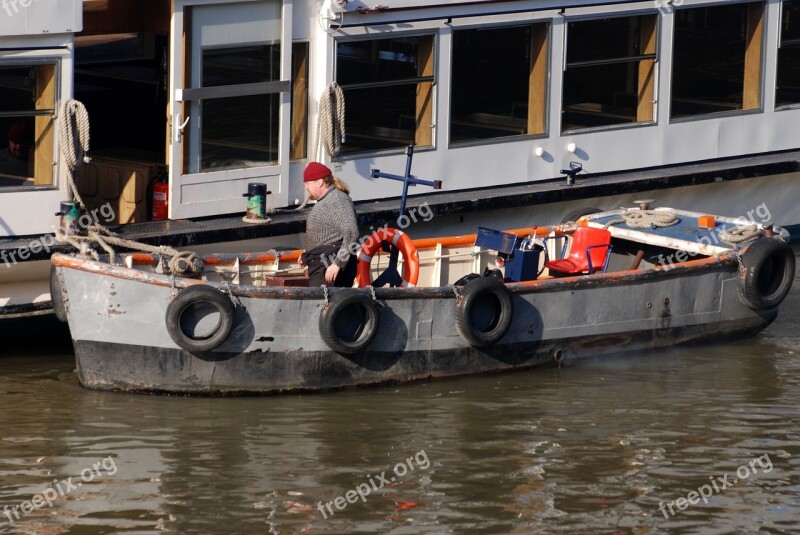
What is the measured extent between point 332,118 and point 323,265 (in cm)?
150

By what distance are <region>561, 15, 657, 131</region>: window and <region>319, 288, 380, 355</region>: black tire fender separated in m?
3.48

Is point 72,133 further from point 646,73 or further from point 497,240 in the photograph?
point 646,73

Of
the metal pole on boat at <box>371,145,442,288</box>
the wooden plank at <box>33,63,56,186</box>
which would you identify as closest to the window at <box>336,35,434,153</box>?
the metal pole on boat at <box>371,145,442,288</box>

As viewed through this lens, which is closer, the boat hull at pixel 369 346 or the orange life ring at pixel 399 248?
the boat hull at pixel 369 346

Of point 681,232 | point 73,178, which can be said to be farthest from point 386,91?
point 73,178

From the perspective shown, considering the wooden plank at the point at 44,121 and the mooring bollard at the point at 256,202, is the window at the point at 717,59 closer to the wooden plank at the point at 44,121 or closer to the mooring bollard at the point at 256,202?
the mooring bollard at the point at 256,202

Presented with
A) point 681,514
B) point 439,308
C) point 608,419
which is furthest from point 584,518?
point 439,308

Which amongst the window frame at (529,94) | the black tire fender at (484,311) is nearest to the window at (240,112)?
the window frame at (529,94)

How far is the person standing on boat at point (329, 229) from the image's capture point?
9750mm

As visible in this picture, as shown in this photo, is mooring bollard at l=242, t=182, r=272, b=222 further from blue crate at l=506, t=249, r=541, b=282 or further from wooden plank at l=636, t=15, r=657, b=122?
wooden plank at l=636, t=15, r=657, b=122

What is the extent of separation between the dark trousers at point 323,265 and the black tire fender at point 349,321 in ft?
1.51

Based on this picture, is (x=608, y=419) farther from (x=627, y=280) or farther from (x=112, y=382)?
(x=112, y=382)

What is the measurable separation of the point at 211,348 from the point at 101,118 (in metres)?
3.76

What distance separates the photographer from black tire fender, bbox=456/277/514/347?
9594mm
